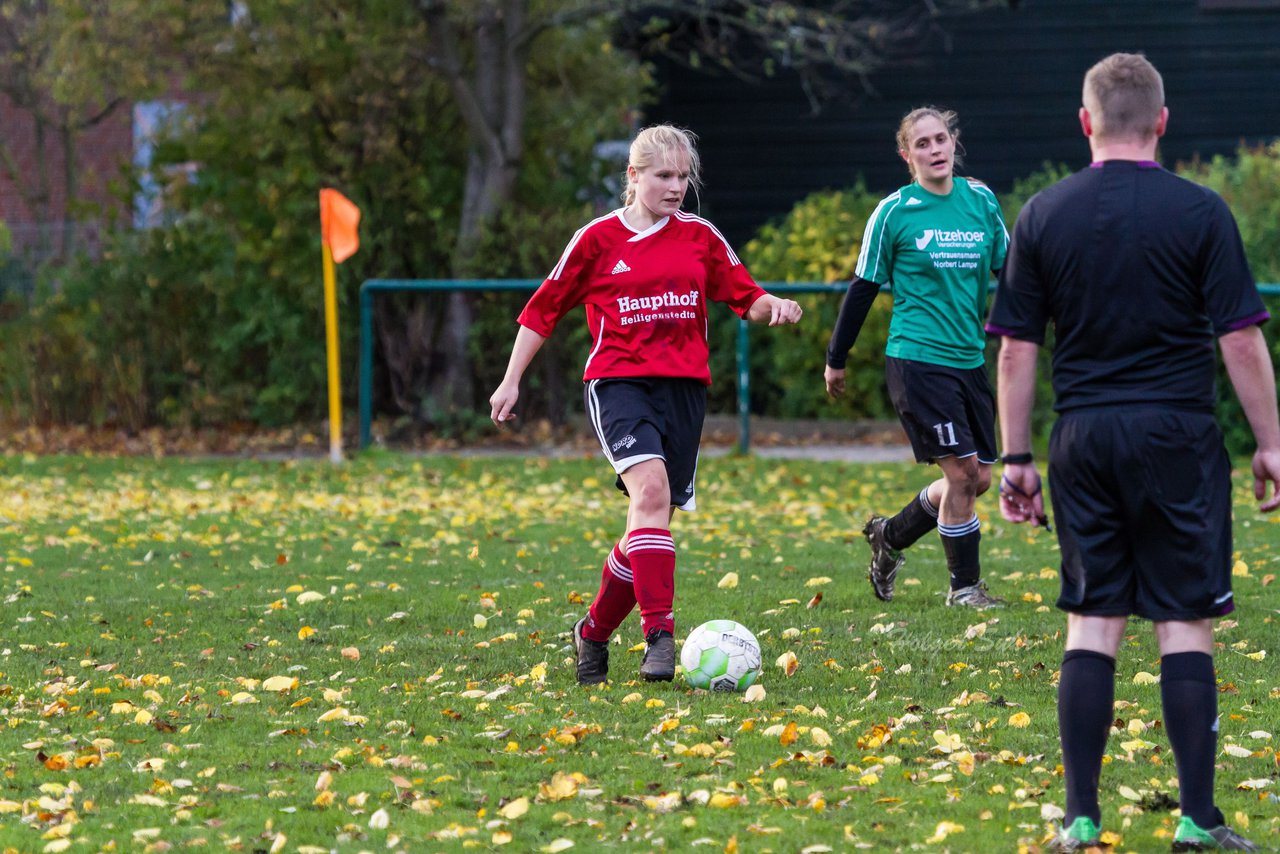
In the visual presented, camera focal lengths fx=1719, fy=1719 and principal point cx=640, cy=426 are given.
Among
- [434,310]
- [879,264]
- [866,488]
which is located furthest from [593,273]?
[434,310]

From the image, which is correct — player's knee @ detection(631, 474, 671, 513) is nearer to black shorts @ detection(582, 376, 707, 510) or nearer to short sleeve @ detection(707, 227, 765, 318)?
black shorts @ detection(582, 376, 707, 510)

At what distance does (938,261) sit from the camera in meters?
6.84

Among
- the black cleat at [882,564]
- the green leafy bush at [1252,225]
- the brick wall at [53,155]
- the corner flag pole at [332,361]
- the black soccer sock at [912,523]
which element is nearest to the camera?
the black soccer sock at [912,523]

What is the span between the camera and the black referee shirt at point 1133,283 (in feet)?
12.0

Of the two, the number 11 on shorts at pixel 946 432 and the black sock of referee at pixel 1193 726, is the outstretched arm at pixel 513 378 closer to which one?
the number 11 on shorts at pixel 946 432

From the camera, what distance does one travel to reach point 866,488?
12.4 metres

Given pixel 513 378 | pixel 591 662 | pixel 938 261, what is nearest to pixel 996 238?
pixel 938 261

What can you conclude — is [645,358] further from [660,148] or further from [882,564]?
[882,564]

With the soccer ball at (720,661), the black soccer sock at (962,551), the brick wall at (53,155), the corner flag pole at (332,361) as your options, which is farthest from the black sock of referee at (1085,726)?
the brick wall at (53,155)

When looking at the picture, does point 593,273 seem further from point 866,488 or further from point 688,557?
point 866,488

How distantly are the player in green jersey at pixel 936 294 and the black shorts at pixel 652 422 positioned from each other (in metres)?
1.03

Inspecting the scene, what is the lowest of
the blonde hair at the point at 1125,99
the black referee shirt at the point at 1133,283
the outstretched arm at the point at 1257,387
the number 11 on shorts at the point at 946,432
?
the number 11 on shorts at the point at 946,432

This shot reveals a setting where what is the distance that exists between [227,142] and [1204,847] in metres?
14.3

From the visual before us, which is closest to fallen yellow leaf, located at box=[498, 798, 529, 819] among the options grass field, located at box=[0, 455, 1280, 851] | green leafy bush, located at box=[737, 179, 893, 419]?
grass field, located at box=[0, 455, 1280, 851]
